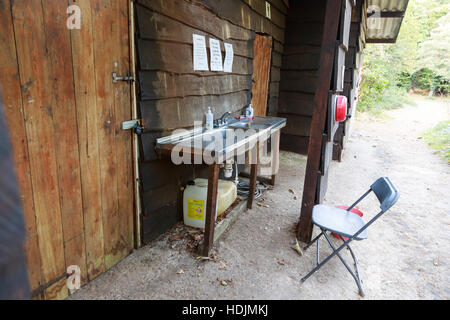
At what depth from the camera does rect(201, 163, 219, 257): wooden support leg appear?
2525mm

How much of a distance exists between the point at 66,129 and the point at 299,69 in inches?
210

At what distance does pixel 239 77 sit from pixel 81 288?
3272mm

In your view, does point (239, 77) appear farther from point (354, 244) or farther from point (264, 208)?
point (354, 244)

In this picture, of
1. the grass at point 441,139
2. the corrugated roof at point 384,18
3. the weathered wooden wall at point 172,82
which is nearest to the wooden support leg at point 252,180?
the weathered wooden wall at point 172,82

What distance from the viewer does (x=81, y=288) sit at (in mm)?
2256

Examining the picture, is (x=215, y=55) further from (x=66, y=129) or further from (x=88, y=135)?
(x=66, y=129)

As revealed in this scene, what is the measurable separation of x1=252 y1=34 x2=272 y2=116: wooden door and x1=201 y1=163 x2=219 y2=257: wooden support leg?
2.95 metres

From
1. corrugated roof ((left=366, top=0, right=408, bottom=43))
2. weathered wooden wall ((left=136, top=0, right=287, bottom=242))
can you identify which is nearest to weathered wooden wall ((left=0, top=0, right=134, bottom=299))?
weathered wooden wall ((left=136, top=0, right=287, bottom=242))

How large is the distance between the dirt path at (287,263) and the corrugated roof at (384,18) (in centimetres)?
438

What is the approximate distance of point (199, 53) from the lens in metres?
3.09

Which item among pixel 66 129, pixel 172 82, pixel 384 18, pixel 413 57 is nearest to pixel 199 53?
pixel 172 82

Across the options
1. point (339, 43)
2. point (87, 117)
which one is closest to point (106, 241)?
point (87, 117)

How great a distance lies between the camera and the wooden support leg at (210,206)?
2.53 metres

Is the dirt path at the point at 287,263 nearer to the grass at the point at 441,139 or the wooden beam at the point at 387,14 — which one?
the grass at the point at 441,139
